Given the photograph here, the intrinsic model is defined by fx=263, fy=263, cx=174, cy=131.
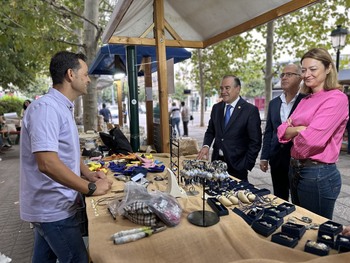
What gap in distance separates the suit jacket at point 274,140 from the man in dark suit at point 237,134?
0.14m

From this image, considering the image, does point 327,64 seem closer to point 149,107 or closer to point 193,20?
point 193,20

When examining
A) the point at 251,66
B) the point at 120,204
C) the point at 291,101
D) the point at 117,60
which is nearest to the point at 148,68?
the point at 117,60

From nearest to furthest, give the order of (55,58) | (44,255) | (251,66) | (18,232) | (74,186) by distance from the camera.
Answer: (74,186)
(55,58)
(44,255)
(18,232)
(251,66)

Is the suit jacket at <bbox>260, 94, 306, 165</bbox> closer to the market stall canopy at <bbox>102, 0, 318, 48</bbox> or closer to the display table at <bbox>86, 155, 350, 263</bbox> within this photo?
the market stall canopy at <bbox>102, 0, 318, 48</bbox>

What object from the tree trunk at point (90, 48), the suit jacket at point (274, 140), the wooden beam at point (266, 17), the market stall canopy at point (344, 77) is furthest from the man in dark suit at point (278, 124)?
the market stall canopy at point (344, 77)

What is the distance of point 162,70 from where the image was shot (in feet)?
12.2

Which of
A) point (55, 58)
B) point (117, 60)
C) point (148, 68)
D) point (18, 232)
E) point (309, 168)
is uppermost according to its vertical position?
point (117, 60)

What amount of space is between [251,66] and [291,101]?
16.1m

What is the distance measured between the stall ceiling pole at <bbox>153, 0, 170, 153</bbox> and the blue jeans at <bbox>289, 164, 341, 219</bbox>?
211 cm

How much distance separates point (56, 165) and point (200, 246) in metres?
0.90

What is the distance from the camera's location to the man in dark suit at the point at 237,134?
297 cm

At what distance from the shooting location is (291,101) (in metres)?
2.82

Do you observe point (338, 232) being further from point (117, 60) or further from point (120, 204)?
point (117, 60)

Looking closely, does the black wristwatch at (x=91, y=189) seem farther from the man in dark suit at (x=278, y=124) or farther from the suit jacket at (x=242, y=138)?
the man in dark suit at (x=278, y=124)
